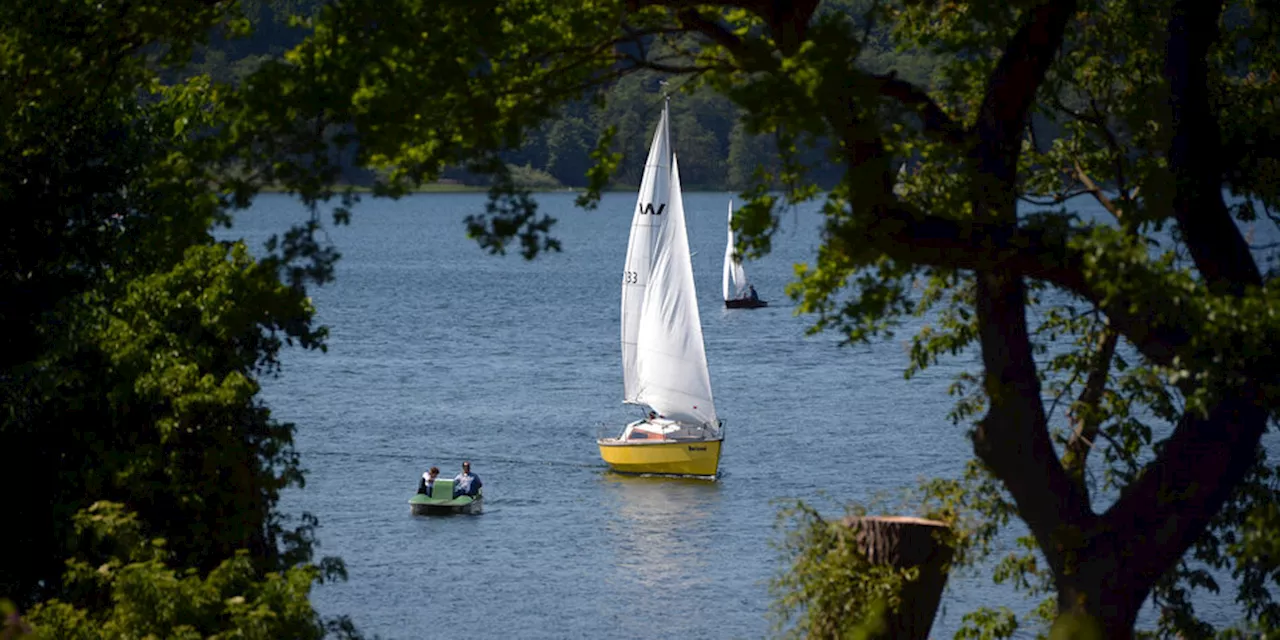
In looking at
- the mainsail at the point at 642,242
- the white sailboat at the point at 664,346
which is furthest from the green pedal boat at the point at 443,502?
the mainsail at the point at 642,242

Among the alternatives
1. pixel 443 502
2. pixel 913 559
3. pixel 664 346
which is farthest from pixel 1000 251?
pixel 664 346

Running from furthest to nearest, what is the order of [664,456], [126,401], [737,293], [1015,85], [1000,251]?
[737,293] < [664,456] < [126,401] < [1015,85] < [1000,251]

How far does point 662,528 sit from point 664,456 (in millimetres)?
5856

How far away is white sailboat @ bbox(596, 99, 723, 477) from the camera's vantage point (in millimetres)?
49875

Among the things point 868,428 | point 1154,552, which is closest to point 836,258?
point 1154,552

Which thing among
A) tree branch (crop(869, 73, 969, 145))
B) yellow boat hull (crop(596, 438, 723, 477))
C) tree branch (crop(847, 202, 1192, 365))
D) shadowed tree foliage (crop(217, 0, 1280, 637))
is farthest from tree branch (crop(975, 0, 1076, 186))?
yellow boat hull (crop(596, 438, 723, 477))

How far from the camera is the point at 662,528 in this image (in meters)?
44.2

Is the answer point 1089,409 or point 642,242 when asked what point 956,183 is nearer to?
point 1089,409

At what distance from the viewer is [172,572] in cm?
1422

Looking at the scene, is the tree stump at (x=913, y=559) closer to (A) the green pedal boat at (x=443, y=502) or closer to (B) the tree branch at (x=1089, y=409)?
(B) the tree branch at (x=1089, y=409)

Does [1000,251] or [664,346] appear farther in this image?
[664,346]

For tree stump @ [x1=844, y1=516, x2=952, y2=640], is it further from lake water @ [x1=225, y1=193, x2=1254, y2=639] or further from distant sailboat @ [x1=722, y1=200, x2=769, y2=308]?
distant sailboat @ [x1=722, y1=200, x2=769, y2=308]

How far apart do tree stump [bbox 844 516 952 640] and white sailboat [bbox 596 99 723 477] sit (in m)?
37.3

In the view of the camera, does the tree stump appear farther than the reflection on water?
No
